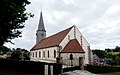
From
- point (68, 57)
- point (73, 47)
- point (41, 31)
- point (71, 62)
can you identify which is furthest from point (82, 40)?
point (41, 31)

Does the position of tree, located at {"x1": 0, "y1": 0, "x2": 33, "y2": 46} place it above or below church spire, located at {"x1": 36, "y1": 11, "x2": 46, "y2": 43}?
below

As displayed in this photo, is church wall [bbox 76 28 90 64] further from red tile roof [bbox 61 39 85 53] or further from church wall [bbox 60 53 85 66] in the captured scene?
church wall [bbox 60 53 85 66]

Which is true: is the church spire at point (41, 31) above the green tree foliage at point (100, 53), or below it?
above

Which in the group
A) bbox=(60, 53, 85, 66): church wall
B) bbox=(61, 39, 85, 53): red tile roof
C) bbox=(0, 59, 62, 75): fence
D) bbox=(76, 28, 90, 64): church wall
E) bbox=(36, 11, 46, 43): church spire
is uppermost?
bbox=(36, 11, 46, 43): church spire

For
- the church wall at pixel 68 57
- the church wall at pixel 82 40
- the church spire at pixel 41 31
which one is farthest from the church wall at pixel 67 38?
the church spire at pixel 41 31

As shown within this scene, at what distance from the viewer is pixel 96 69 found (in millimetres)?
30109

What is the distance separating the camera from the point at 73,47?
38.7 metres

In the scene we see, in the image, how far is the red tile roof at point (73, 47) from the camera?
37.9m

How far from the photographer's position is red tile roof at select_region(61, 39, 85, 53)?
124 feet

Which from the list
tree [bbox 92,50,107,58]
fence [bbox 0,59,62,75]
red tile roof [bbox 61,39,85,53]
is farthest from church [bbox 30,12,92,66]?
tree [bbox 92,50,107,58]

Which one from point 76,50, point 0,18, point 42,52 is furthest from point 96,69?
point 42,52

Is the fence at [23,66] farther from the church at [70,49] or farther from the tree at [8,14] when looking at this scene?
the church at [70,49]

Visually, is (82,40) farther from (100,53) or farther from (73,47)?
(100,53)

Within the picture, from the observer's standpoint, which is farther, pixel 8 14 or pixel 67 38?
pixel 67 38
